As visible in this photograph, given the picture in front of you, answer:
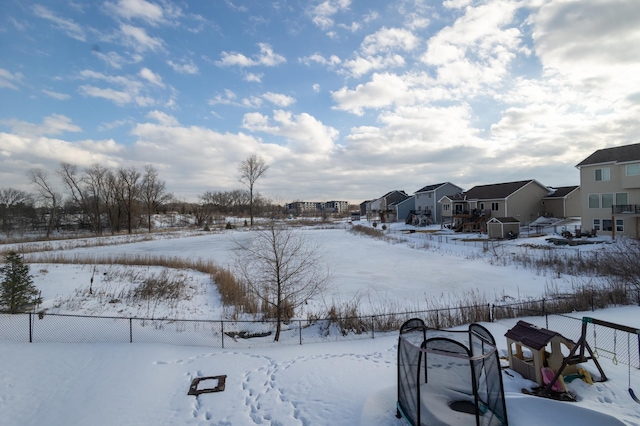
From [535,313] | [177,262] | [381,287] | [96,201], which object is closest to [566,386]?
[535,313]

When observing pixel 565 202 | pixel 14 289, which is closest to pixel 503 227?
pixel 565 202

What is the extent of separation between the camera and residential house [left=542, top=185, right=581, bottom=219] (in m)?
41.3

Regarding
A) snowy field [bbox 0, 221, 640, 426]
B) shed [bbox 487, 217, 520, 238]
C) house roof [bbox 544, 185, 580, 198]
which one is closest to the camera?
snowy field [bbox 0, 221, 640, 426]

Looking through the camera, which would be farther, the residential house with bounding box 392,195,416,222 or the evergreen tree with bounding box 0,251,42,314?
the residential house with bounding box 392,195,416,222

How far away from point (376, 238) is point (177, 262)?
24.7 metres

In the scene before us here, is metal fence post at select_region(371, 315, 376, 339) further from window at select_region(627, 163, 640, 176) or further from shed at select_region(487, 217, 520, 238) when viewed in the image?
window at select_region(627, 163, 640, 176)

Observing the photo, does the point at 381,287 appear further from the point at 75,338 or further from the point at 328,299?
the point at 75,338

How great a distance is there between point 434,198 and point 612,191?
87.1ft

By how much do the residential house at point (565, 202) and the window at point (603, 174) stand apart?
40.9 feet

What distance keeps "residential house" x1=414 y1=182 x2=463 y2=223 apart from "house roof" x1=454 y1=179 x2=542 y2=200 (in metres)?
5.94

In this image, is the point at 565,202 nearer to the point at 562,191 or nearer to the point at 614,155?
the point at 562,191

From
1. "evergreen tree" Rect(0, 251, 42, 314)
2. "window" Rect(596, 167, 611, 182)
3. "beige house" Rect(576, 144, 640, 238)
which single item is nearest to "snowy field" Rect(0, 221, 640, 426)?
"evergreen tree" Rect(0, 251, 42, 314)

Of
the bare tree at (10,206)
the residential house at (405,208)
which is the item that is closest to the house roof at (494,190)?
the residential house at (405,208)

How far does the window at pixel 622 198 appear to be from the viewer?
27.9 metres
